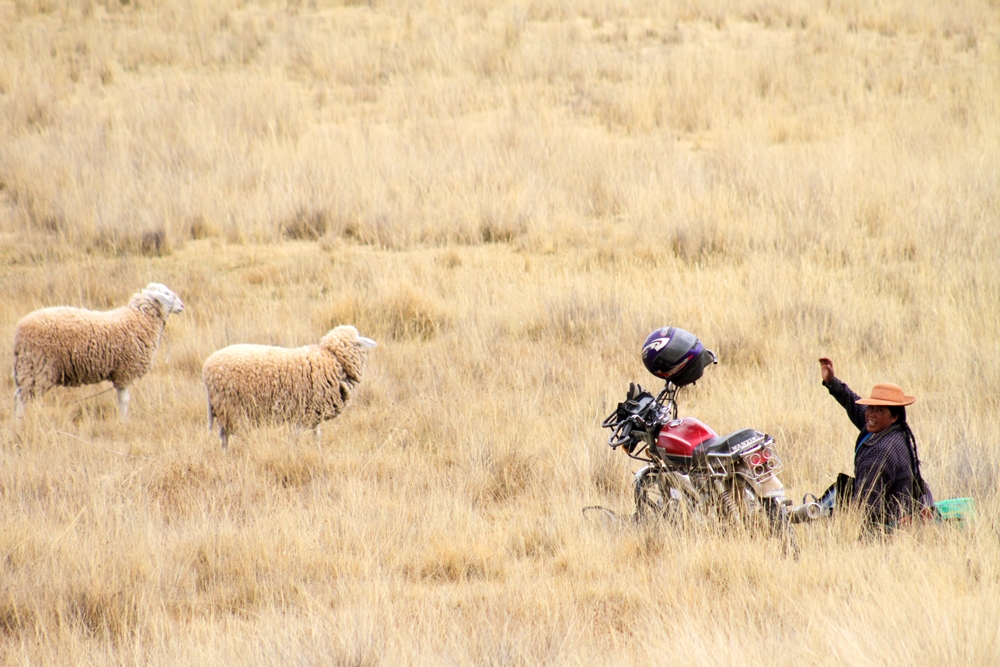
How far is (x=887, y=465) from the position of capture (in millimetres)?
4141

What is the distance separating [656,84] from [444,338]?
28.1ft

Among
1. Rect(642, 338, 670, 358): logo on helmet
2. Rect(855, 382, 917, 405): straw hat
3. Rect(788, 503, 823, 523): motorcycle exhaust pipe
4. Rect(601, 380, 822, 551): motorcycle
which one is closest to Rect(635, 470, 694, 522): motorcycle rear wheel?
Rect(601, 380, 822, 551): motorcycle

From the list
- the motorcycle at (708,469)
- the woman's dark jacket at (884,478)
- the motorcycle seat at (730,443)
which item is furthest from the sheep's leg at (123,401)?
the woman's dark jacket at (884,478)

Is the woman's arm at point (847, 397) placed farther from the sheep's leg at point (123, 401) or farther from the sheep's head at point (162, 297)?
the sheep's leg at point (123, 401)

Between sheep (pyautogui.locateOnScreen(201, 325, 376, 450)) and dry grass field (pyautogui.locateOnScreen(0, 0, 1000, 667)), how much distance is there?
0.22 metres

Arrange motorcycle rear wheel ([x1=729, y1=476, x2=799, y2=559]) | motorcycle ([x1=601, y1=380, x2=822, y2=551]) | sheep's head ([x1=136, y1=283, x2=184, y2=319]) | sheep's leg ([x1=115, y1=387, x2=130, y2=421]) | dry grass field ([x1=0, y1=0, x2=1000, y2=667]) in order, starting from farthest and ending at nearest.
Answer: sheep's head ([x1=136, y1=283, x2=184, y2=319]) → sheep's leg ([x1=115, y1=387, x2=130, y2=421]) → motorcycle rear wheel ([x1=729, y1=476, x2=799, y2=559]) → motorcycle ([x1=601, y1=380, x2=822, y2=551]) → dry grass field ([x1=0, y1=0, x2=1000, y2=667])

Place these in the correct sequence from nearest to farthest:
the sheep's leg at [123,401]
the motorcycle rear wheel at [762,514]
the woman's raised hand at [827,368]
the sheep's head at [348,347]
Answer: the motorcycle rear wheel at [762,514] < the woman's raised hand at [827,368] < the sheep's head at [348,347] < the sheep's leg at [123,401]

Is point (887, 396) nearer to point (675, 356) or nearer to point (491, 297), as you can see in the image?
point (675, 356)

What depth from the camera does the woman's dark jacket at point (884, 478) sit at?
4141mm

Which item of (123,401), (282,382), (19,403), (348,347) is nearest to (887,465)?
(348,347)

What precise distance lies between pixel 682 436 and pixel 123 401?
461 cm

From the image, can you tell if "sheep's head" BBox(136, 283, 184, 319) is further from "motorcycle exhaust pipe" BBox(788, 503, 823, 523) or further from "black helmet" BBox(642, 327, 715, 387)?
"motorcycle exhaust pipe" BBox(788, 503, 823, 523)

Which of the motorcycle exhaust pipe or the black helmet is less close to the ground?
the black helmet

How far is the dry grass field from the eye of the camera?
3.98 metres
